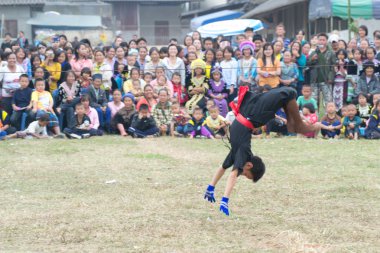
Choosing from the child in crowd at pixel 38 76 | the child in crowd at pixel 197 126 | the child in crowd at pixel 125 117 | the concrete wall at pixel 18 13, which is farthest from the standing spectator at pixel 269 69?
the concrete wall at pixel 18 13

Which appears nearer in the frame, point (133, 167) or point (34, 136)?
point (133, 167)

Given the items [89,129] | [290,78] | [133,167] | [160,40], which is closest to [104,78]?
[89,129]

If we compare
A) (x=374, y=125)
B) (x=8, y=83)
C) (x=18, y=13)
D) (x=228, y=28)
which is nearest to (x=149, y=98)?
(x=8, y=83)

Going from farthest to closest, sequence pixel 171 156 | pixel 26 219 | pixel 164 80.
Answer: pixel 164 80
pixel 171 156
pixel 26 219

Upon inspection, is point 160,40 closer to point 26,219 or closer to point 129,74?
point 129,74

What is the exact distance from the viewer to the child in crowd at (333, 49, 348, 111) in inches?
627

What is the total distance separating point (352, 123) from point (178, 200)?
20.7 feet

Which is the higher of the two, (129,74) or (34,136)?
(129,74)

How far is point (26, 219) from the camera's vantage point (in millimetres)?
7895

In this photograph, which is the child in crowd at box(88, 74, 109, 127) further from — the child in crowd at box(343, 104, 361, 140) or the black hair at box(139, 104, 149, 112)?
the child in crowd at box(343, 104, 361, 140)

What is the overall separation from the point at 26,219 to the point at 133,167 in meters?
3.41

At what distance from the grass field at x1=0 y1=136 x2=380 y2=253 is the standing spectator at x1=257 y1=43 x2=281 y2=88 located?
2.22m

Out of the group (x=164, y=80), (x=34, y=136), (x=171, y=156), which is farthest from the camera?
(x=164, y=80)

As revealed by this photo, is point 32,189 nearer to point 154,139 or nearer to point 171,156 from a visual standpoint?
point 171,156
